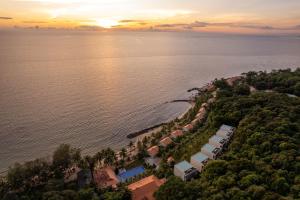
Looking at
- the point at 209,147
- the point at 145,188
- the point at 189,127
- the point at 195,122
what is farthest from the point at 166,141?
the point at 145,188

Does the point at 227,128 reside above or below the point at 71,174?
above

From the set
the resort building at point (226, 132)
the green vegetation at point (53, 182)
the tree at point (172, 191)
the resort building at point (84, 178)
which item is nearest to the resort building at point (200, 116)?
the resort building at point (226, 132)

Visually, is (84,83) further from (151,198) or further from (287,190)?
(287,190)

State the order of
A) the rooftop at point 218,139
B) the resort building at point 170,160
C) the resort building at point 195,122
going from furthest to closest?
1. the resort building at point 195,122
2. the rooftop at point 218,139
3. the resort building at point 170,160

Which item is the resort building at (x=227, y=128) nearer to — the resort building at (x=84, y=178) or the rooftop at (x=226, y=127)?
the rooftop at (x=226, y=127)

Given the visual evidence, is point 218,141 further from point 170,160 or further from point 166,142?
point 166,142

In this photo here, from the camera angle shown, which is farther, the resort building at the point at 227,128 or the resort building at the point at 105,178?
the resort building at the point at 227,128

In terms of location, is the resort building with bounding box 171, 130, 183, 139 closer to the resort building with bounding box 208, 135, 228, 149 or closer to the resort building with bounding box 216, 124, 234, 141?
the resort building with bounding box 216, 124, 234, 141
